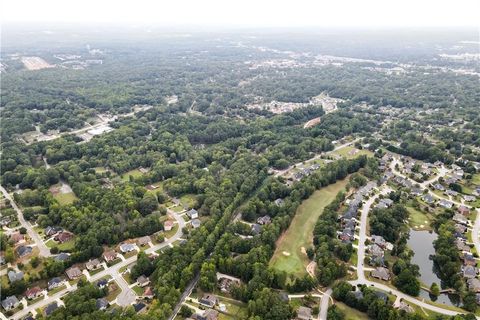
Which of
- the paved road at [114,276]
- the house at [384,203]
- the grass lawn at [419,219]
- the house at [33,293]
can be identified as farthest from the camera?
the house at [384,203]

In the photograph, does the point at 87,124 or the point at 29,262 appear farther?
the point at 87,124

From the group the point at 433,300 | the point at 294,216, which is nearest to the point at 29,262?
the point at 294,216

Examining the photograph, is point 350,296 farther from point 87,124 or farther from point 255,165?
point 87,124

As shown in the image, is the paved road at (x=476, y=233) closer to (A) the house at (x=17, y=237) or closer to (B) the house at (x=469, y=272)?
(B) the house at (x=469, y=272)

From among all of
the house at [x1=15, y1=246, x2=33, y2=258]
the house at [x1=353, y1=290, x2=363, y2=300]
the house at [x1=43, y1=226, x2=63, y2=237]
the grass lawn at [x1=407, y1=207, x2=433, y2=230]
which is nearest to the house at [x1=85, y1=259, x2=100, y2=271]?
the house at [x1=15, y1=246, x2=33, y2=258]

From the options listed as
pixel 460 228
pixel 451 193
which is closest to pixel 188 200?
pixel 460 228

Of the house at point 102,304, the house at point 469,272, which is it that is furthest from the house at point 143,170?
the house at point 469,272
